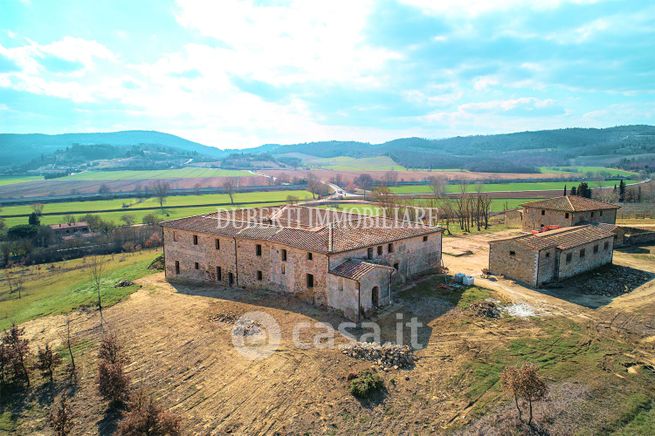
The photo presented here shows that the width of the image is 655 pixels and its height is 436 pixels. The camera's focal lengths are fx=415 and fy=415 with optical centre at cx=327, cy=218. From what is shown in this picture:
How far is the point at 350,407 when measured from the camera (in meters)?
15.4

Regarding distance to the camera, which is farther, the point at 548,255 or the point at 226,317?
the point at 548,255

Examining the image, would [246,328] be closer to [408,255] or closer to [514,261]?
[408,255]

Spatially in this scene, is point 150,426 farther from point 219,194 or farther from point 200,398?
point 219,194

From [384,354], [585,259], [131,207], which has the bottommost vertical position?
[131,207]

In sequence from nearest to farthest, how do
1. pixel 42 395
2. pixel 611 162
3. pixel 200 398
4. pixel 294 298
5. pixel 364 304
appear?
pixel 200 398 < pixel 42 395 < pixel 364 304 < pixel 294 298 < pixel 611 162

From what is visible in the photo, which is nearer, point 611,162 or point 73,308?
point 73,308

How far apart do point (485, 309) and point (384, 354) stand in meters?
7.90

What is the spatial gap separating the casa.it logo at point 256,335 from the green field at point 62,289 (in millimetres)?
11196

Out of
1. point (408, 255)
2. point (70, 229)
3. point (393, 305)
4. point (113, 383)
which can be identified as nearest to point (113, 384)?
point (113, 383)

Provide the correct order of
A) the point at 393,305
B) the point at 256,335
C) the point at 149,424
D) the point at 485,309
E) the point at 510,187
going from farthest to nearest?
1. the point at 510,187
2. the point at 393,305
3. the point at 485,309
4. the point at 256,335
5. the point at 149,424

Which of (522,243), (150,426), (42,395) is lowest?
(42,395)

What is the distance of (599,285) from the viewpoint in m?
28.0

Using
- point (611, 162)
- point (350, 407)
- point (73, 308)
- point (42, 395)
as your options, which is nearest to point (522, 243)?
point (350, 407)

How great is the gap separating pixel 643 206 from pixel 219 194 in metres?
93.3
